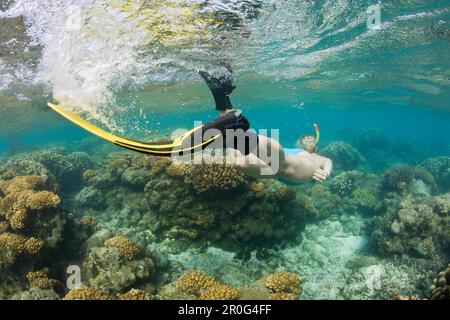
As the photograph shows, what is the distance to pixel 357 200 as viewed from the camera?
1331 cm

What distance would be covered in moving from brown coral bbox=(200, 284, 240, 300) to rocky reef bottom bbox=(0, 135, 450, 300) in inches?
0.9

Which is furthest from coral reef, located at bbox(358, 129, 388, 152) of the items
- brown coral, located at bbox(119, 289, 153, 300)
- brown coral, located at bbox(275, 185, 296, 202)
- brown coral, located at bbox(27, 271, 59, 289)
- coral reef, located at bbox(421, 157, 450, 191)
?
brown coral, located at bbox(27, 271, 59, 289)

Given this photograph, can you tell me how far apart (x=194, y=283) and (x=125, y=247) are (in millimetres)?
1947

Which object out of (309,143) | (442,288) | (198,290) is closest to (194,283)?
(198,290)

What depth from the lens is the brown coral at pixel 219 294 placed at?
5641 mm

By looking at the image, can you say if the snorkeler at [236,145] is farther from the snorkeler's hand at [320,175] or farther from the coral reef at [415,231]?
the coral reef at [415,231]

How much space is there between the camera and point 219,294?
18.6ft

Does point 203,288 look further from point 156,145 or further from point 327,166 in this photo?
point 327,166

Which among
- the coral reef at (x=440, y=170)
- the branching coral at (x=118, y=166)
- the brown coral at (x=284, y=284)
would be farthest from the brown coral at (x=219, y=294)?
the coral reef at (x=440, y=170)

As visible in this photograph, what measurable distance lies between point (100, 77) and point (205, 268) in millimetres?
13692

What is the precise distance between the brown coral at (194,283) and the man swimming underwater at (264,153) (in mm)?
2733

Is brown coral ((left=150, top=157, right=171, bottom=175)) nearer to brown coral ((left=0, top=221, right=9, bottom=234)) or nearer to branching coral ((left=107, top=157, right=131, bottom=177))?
branching coral ((left=107, top=157, right=131, bottom=177))

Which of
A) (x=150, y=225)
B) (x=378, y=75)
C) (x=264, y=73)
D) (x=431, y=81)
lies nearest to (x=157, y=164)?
(x=150, y=225)

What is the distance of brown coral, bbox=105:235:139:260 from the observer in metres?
6.59
